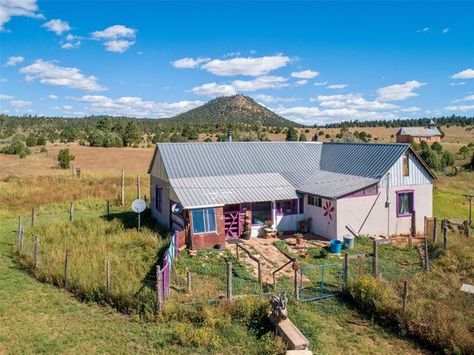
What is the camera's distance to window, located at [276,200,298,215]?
23.1 m

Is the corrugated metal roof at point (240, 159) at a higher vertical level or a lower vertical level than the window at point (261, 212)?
higher

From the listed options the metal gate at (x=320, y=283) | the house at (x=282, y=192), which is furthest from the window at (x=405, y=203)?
the metal gate at (x=320, y=283)

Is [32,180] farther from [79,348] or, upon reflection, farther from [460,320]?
[460,320]

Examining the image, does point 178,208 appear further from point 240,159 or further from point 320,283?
point 320,283

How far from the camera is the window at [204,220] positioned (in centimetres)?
2014

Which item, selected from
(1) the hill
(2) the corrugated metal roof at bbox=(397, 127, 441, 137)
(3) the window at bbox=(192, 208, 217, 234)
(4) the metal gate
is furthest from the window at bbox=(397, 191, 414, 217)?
(1) the hill

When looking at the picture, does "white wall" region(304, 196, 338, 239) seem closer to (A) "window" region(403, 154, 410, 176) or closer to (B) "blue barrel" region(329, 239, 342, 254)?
(B) "blue barrel" region(329, 239, 342, 254)

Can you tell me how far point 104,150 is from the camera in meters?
65.1

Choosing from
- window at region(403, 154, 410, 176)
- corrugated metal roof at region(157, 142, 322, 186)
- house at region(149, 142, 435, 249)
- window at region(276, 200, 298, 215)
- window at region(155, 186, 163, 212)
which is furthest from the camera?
window at region(155, 186, 163, 212)

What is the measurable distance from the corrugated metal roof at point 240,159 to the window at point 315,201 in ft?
5.10

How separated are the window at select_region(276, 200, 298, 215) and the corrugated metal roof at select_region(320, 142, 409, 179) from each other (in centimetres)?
395

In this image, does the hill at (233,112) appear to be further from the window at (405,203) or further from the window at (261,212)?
the window at (261,212)

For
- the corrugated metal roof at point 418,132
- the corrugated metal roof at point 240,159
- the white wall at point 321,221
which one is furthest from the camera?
the corrugated metal roof at point 418,132

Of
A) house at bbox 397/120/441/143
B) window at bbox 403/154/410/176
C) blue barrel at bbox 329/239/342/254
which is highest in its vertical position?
house at bbox 397/120/441/143
